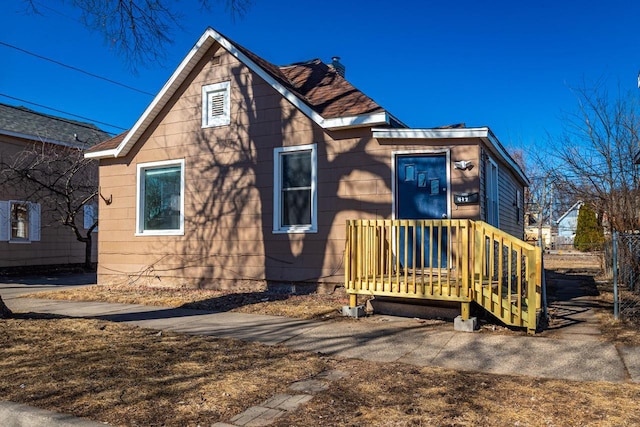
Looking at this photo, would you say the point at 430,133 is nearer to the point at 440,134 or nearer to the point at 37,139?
the point at 440,134

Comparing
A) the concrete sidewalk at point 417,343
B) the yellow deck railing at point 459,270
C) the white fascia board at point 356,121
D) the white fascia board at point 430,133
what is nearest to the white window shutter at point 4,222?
the concrete sidewalk at point 417,343

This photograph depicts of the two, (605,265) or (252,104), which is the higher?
(252,104)

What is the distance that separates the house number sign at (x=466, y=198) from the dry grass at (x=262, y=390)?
14.5 feet

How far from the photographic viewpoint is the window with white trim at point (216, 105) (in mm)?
11273

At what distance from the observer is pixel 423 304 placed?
7.38m

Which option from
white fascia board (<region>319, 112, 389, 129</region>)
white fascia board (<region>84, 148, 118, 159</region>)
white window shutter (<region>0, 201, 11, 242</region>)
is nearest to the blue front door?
white fascia board (<region>319, 112, 389, 129</region>)

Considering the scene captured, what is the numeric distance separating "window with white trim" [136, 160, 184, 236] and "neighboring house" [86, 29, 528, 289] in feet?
0.11

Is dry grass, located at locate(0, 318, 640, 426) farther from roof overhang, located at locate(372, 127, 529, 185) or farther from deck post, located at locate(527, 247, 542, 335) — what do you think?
roof overhang, located at locate(372, 127, 529, 185)

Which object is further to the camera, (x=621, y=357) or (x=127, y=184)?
(x=127, y=184)

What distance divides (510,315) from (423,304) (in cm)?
138

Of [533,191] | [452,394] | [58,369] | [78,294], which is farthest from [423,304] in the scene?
[533,191]

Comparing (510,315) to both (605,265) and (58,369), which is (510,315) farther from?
(605,265)

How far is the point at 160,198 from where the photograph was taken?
1220 cm

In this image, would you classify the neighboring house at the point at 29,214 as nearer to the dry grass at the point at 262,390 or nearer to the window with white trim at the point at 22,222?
the window with white trim at the point at 22,222
